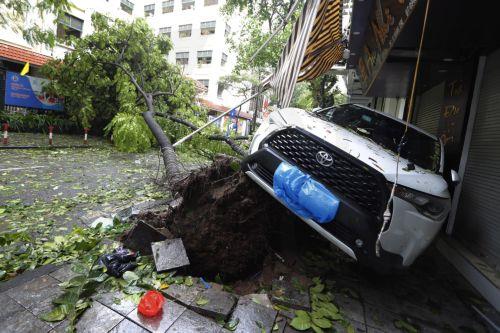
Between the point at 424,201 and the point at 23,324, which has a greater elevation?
the point at 424,201

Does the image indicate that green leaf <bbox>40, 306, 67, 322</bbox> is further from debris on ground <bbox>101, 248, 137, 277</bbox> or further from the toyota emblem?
the toyota emblem

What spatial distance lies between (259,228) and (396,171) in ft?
4.96

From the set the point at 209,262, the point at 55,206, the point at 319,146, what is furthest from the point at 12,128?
the point at 319,146

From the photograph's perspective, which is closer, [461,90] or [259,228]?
[259,228]

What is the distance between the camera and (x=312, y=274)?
307cm

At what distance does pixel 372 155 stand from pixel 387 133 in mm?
1362

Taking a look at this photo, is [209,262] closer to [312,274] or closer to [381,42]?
[312,274]

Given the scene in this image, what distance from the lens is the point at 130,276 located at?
2611mm

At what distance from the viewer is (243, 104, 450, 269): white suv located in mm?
2445

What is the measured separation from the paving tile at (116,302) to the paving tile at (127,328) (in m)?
0.09

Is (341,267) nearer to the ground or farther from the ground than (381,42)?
nearer to the ground

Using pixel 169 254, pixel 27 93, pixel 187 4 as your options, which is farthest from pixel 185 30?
pixel 169 254

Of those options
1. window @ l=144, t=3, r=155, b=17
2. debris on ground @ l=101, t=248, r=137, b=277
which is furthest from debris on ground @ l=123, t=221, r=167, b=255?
window @ l=144, t=3, r=155, b=17

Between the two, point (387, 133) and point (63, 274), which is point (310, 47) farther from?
point (63, 274)
